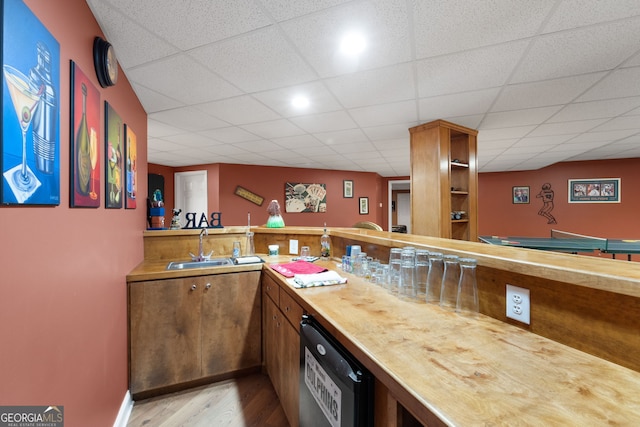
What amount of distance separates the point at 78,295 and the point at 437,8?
7.05ft

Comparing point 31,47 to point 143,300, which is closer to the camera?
point 31,47

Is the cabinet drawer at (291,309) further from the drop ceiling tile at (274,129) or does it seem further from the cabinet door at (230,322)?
the drop ceiling tile at (274,129)

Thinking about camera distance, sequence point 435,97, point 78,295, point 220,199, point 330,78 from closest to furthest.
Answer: point 78,295 < point 330,78 < point 435,97 < point 220,199

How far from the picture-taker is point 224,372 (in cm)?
203

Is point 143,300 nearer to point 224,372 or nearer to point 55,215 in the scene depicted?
point 224,372

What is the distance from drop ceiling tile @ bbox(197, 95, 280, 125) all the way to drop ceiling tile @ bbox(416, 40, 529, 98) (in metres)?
1.46

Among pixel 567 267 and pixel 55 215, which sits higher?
pixel 55 215

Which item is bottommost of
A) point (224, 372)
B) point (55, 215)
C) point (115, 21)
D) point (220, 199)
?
point (224, 372)

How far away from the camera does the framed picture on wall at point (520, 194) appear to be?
20.4 ft

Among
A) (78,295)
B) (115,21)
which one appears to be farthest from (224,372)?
(115,21)

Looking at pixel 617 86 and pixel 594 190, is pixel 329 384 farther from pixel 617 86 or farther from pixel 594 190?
pixel 594 190

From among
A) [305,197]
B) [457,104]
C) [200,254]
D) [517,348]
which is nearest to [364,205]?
[305,197]

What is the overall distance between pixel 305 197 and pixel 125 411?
193 inches

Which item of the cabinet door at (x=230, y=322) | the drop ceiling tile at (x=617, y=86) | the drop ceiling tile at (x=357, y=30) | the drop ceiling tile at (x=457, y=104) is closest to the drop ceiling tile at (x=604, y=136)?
the drop ceiling tile at (x=617, y=86)
